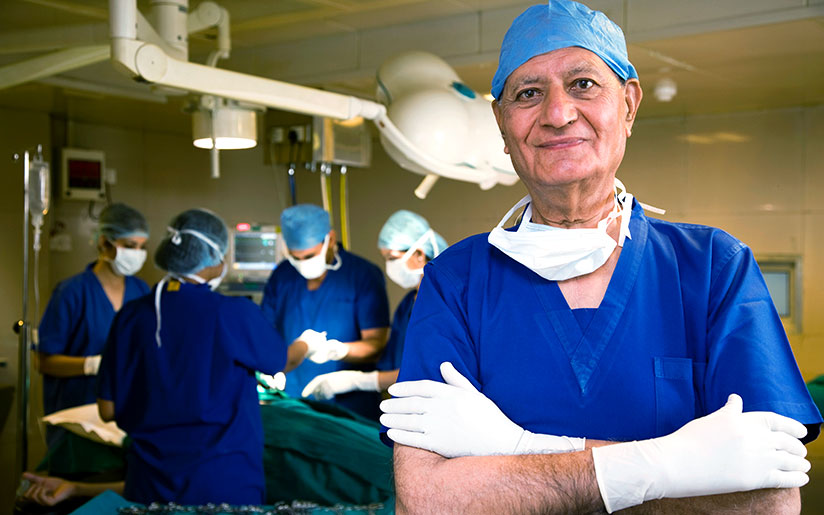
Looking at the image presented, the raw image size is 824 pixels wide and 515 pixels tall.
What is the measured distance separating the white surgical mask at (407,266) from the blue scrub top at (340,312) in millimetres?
127

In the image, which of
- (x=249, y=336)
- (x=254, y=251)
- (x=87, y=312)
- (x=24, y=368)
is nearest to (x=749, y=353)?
(x=249, y=336)

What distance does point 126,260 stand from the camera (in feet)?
10.9

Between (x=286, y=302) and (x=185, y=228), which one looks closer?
(x=185, y=228)

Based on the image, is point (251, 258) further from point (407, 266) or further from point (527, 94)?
point (527, 94)

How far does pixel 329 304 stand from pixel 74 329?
41.8 inches

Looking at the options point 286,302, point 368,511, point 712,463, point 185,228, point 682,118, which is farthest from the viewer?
point 682,118

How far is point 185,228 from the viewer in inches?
88.3

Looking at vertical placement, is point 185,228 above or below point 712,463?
above

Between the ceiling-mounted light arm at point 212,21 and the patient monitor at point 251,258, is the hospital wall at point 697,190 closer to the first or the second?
the patient monitor at point 251,258

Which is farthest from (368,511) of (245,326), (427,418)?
(427,418)

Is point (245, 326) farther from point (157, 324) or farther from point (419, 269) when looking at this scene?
point (419, 269)

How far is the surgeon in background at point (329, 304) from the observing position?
3.10 m

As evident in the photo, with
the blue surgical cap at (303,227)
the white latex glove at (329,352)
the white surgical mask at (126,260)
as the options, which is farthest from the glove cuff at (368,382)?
the white surgical mask at (126,260)

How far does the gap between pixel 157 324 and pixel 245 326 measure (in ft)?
0.77
